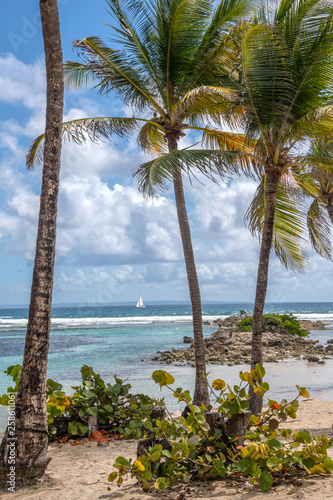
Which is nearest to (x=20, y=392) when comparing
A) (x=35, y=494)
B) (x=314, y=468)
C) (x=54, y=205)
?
(x=35, y=494)

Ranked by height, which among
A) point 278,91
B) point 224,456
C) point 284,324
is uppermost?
point 278,91

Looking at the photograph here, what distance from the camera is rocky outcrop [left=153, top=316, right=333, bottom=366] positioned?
16047mm

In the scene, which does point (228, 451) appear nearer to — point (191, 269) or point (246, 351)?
point (191, 269)

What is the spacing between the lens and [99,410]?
6246 mm

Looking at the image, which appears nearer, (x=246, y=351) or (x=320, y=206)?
(x=320, y=206)

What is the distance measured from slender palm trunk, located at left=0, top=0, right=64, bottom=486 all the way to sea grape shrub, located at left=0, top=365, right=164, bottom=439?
1518 millimetres

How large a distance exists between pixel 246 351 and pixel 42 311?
575 inches

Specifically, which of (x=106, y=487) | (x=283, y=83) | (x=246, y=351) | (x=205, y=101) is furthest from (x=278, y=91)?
(x=246, y=351)

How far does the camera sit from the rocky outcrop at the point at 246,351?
1605 cm

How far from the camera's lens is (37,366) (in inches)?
165

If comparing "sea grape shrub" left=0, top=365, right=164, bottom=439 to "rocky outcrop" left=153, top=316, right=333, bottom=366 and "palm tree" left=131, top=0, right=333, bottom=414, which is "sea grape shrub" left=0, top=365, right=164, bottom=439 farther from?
"rocky outcrop" left=153, top=316, right=333, bottom=366

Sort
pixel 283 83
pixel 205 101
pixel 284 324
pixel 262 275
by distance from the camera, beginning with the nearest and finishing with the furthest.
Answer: pixel 283 83 < pixel 262 275 < pixel 205 101 < pixel 284 324

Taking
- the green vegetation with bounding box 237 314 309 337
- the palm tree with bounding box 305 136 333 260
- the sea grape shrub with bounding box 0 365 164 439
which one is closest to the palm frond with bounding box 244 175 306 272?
the palm tree with bounding box 305 136 333 260

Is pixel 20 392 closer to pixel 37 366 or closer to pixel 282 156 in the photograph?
pixel 37 366
